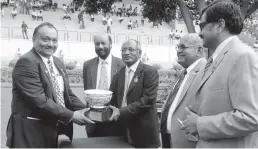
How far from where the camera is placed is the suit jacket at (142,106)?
12.8ft

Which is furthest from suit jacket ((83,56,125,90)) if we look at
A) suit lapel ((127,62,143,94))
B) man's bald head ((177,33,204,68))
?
man's bald head ((177,33,204,68))

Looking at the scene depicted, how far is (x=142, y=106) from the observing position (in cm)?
387

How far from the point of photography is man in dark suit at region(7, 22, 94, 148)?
3.15 meters

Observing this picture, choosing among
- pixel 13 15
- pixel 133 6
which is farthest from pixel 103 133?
pixel 133 6

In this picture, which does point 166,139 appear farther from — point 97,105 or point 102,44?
point 102,44

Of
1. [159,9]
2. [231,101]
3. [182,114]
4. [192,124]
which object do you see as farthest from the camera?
[159,9]

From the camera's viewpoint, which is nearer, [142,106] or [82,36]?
[142,106]

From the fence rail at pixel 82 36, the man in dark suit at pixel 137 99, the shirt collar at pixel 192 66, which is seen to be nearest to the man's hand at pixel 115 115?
the man in dark suit at pixel 137 99

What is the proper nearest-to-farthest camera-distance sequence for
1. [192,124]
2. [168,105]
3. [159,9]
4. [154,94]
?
[192,124] < [168,105] < [154,94] < [159,9]

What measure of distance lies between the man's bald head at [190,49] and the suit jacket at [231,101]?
1335mm

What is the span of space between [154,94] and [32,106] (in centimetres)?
144

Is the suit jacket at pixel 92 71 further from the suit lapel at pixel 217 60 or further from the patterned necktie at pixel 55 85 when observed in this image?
the suit lapel at pixel 217 60

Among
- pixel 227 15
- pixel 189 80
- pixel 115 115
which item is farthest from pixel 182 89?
pixel 227 15

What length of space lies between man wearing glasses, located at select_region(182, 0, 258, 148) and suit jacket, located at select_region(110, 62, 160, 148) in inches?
62.9
